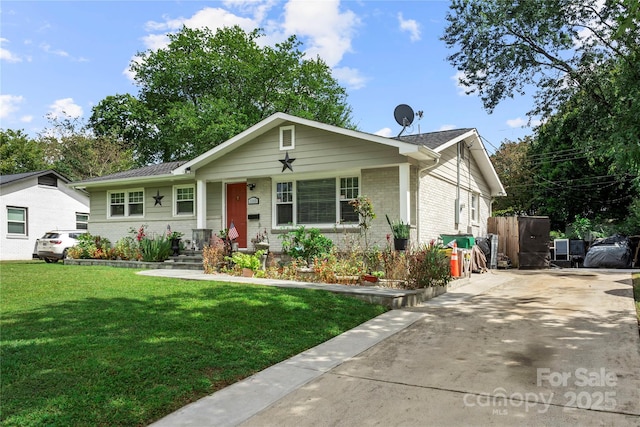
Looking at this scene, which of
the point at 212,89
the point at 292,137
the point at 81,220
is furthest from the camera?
the point at 212,89

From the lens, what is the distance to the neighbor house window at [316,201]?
13.0 meters

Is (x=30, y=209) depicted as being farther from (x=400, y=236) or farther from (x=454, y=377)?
(x=454, y=377)

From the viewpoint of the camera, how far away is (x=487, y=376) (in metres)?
4.12

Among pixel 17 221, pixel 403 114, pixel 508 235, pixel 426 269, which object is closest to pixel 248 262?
pixel 426 269

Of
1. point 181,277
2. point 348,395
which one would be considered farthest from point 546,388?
point 181,277

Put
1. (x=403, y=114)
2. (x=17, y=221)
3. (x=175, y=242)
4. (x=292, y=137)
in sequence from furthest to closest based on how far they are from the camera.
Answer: (x=17, y=221) → (x=175, y=242) → (x=403, y=114) → (x=292, y=137)

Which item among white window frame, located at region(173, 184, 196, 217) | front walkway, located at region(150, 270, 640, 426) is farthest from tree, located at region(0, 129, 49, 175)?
front walkway, located at region(150, 270, 640, 426)

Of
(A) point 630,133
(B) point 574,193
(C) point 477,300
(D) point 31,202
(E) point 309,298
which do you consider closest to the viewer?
(A) point 630,133

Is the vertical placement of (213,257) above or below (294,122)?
below

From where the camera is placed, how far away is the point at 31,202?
2248 centimetres

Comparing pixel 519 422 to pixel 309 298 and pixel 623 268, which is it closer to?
pixel 309 298

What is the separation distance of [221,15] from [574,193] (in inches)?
1081

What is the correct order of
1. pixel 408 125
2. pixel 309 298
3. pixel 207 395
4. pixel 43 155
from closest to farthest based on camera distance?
pixel 207 395 → pixel 309 298 → pixel 408 125 → pixel 43 155

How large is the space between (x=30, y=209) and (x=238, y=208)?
14.3 meters
